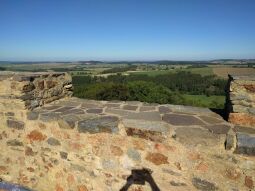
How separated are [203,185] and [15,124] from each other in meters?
3.38

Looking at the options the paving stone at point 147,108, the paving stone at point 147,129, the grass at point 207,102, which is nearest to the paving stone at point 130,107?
the paving stone at point 147,108

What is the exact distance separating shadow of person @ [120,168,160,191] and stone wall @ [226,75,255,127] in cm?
158

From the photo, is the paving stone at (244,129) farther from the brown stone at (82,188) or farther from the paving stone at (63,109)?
the paving stone at (63,109)

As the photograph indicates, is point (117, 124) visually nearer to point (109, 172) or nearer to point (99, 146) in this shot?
point (99, 146)

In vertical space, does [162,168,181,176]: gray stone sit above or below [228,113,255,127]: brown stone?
below

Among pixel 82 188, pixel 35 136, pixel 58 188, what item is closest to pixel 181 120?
pixel 82 188

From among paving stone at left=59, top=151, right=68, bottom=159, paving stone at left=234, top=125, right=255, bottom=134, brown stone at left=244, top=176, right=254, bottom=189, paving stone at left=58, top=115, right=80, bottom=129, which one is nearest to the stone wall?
paving stone at left=234, top=125, right=255, bottom=134

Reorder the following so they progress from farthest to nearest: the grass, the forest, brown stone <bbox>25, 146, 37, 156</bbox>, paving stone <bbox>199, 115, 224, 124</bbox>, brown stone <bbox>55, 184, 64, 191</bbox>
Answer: the grass
the forest
brown stone <bbox>25, 146, 37, 156</bbox>
brown stone <bbox>55, 184, 64, 191</bbox>
paving stone <bbox>199, 115, 224, 124</bbox>

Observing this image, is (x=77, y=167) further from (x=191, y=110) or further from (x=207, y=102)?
(x=207, y=102)

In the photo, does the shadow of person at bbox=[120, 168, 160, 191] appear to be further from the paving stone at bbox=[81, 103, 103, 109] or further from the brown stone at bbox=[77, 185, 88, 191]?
the paving stone at bbox=[81, 103, 103, 109]

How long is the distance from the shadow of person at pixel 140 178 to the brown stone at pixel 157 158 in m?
0.17

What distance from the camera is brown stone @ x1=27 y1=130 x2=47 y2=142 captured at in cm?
413

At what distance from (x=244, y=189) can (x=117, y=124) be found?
1.87 meters

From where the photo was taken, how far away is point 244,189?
9.54 feet
